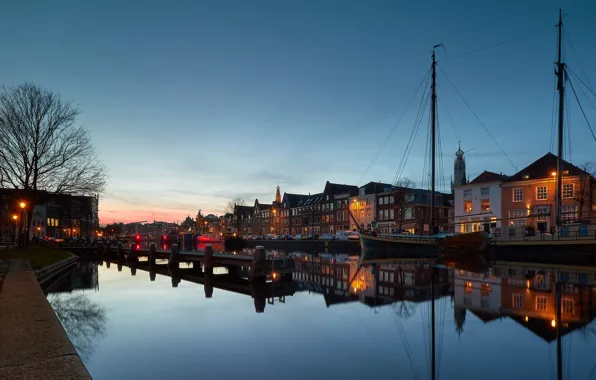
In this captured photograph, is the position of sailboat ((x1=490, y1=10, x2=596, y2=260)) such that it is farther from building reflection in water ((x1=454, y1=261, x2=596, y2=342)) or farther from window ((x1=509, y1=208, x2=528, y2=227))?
building reflection in water ((x1=454, y1=261, x2=596, y2=342))

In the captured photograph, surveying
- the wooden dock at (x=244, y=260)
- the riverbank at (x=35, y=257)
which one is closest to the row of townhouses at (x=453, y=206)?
the wooden dock at (x=244, y=260)

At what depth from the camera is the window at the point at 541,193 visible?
56.2 metres

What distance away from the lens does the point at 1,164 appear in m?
36.8

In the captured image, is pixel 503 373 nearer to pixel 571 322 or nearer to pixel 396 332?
pixel 396 332

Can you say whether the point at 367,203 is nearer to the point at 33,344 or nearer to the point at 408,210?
the point at 408,210

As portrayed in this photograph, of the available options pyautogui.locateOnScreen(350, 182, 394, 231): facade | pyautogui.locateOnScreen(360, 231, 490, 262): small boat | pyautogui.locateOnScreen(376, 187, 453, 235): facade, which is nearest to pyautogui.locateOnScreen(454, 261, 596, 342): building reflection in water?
pyautogui.locateOnScreen(360, 231, 490, 262): small boat

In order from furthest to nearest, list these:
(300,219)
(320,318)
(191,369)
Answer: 1. (300,219)
2. (320,318)
3. (191,369)

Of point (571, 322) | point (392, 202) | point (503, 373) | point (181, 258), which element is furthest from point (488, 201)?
point (503, 373)

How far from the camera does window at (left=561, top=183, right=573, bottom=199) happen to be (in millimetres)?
53844

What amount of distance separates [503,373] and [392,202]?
81597mm

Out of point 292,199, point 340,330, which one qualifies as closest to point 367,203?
point 292,199

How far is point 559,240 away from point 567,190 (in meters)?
19.7

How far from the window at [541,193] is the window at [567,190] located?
7.17 ft

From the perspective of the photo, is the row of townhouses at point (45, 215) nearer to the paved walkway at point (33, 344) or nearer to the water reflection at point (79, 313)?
the water reflection at point (79, 313)
